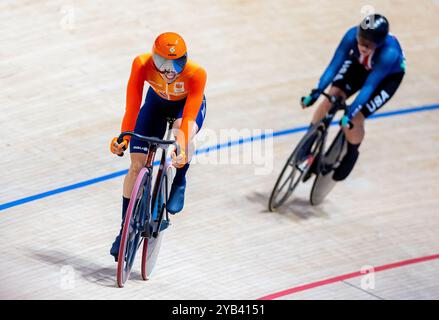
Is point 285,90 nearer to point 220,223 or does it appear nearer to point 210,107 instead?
point 210,107

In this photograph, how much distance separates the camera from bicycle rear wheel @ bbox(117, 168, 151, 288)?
16.0 ft

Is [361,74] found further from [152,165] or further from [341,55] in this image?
[152,165]

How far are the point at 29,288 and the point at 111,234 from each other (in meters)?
0.77

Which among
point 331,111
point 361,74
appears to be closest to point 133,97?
point 331,111

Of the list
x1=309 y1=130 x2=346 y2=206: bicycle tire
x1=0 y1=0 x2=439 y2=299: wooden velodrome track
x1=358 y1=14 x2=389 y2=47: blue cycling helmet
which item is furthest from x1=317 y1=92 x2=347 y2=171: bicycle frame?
x1=0 y1=0 x2=439 y2=299: wooden velodrome track

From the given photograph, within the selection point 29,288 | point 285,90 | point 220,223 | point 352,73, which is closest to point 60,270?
point 29,288

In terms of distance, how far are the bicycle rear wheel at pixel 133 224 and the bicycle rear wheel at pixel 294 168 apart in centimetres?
136

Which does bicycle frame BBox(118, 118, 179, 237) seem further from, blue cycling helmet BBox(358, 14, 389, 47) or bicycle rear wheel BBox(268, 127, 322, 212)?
blue cycling helmet BBox(358, 14, 389, 47)

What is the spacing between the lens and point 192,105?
5121 millimetres

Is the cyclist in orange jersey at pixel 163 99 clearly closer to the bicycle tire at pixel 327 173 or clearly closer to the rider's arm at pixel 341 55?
the rider's arm at pixel 341 55

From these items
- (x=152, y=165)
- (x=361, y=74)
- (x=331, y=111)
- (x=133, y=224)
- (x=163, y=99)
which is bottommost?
(x=133, y=224)

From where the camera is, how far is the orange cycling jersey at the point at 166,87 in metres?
5.09

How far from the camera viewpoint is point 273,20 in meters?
8.57

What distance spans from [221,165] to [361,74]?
1129mm
